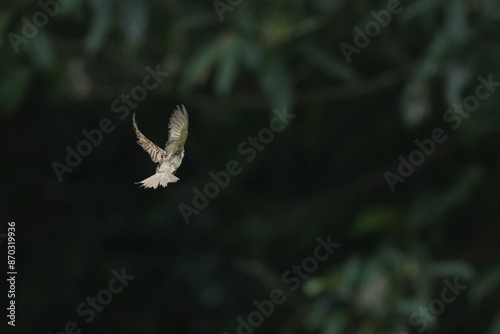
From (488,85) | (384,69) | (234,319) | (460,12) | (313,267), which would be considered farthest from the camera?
(234,319)

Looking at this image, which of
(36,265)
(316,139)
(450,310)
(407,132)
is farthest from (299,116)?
(36,265)

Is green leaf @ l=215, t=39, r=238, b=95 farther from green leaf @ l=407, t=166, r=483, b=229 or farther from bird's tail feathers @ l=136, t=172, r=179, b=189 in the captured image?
bird's tail feathers @ l=136, t=172, r=179, b=189

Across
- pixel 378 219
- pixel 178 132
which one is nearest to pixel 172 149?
pixel 178 132

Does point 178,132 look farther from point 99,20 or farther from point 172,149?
point 99,20

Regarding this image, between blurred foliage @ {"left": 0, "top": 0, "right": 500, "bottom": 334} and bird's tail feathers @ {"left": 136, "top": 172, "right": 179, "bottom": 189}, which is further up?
blurred foliage @ {"left": 0, "top": 0, "right": 500, "bottom": 334}

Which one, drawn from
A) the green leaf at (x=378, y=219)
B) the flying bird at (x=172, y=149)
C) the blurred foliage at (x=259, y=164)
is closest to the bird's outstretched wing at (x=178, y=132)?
the flying bird at (x=172, y=149)

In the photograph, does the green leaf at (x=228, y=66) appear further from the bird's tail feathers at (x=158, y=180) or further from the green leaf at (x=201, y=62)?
the bird's tail feathers at (x=158, y=180)

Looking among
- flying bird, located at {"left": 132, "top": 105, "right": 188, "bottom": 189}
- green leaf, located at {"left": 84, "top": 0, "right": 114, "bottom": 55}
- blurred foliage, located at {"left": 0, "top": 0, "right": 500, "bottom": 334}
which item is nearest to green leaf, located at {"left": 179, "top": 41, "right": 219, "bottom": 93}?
blurred foliage, located at {"left": 0, "top": 0, "right": 500, "bottom": 334}

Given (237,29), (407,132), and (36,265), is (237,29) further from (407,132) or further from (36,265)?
(36,265)
